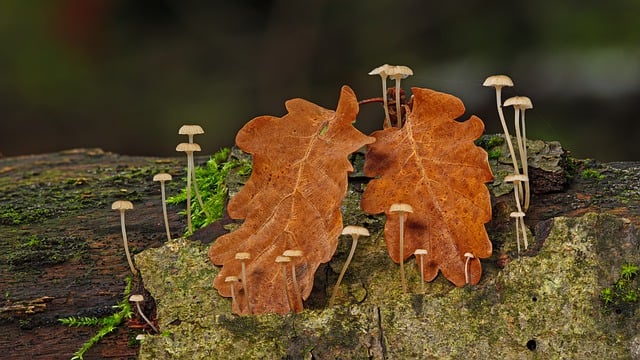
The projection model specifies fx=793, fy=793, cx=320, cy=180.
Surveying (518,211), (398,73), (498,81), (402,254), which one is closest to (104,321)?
(402,254)

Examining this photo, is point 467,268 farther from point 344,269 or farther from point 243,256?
point 243,256

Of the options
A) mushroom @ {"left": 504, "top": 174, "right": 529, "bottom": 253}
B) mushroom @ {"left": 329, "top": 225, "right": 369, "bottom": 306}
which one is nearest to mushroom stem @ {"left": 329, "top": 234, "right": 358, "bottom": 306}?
mushroom @ {"left": 329, "top": 225, "right": 369, "bottom": 306}

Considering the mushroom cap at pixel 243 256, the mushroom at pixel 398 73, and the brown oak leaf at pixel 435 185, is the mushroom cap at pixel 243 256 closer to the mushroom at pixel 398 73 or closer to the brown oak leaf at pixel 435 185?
the brown oak leaf at pixel 435 185

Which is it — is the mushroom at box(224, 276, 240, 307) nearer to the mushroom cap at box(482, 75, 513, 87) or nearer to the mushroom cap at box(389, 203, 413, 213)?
the mushroom cap at box(389, 203, 413, 213)

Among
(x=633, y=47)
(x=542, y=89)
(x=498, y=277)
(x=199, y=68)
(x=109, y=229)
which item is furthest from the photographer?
(x=199, y=68)

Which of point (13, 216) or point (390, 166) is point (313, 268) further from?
point (13, 216)

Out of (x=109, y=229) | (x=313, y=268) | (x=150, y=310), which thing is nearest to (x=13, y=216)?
(x=109, y=229)
